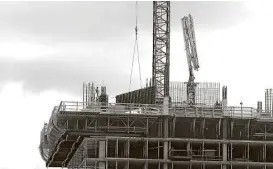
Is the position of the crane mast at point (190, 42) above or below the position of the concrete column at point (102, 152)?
above

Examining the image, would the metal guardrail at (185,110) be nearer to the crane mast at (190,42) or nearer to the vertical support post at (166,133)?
the vertical support post at (166,133)

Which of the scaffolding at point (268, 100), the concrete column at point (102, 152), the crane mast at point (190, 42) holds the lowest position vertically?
the concrete column at point (102, 152)

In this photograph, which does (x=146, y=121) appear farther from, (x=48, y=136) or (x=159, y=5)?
(x=159, y=5)

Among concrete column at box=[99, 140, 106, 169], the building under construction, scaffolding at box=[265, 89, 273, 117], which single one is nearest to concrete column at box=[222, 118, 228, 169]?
the building under construction

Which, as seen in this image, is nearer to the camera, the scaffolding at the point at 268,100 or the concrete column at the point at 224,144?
the concrete column at the point at 224,144

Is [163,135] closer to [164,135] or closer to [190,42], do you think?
[164,135]

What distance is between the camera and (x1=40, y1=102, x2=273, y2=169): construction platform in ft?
400

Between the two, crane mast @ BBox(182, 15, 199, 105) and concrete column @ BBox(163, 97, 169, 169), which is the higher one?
crane mast @ BBox(182, 15, 199, 105)

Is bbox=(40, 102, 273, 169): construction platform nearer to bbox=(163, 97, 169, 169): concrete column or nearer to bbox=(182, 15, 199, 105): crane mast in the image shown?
bbox=(163, 97, 169, 169): concrete column

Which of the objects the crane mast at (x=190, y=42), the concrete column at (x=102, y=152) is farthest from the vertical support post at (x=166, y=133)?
the crane mast at (x=190, y=42)

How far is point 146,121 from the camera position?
12356 cm

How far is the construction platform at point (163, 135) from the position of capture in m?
122

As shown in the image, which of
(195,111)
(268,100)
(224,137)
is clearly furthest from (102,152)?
(268,100)

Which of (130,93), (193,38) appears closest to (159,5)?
(193,38)
